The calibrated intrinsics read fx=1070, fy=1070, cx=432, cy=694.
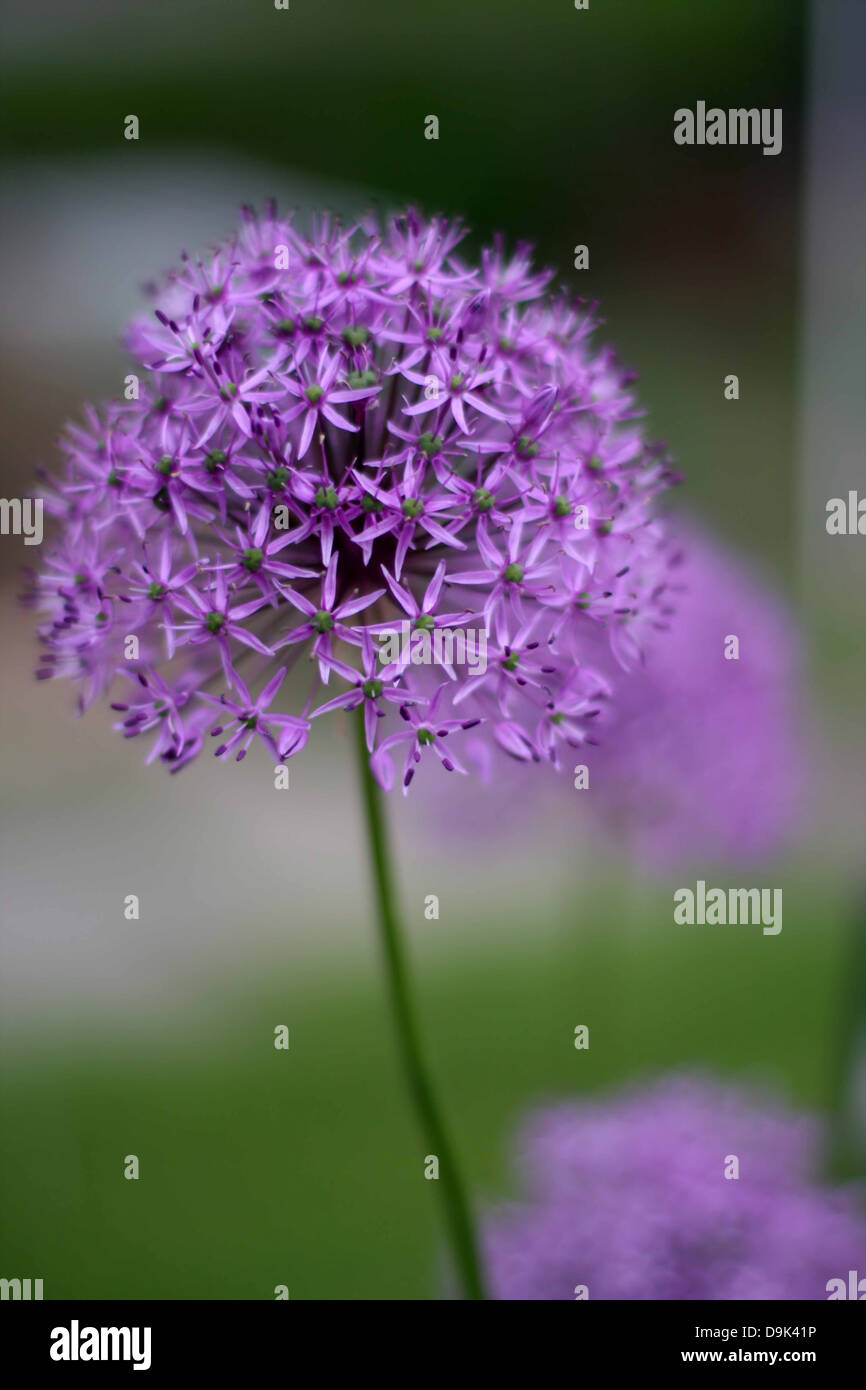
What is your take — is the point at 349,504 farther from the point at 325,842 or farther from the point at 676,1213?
the point at 325,842

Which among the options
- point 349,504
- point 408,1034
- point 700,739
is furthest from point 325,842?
point 349,504

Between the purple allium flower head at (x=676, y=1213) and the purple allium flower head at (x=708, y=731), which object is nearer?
the purple allium flower head at (x=676, y=1213)

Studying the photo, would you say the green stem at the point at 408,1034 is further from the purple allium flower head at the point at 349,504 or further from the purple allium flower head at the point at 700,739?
the purple allium flower head at the point at 700,739

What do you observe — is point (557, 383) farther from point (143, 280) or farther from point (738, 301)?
point (738, 301)

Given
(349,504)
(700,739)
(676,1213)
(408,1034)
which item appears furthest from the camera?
(700,739)

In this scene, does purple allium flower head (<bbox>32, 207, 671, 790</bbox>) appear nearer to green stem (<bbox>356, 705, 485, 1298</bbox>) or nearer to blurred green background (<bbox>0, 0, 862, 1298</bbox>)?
green stem (<bbox>356, 705, 485, 1298</bbox>)

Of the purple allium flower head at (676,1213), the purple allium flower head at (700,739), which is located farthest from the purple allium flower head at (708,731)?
the purple allium flower head at (676,1213)

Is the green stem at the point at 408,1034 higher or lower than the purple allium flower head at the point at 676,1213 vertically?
higher
